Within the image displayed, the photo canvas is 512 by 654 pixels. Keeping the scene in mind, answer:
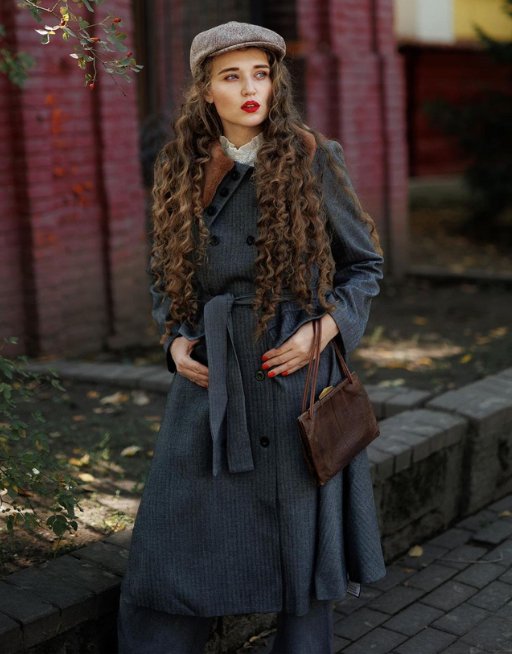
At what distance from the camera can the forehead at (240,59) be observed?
2838 millimetres

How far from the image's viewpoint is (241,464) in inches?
114

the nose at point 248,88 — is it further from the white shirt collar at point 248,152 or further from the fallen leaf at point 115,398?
the fallen leaf at point 115,398

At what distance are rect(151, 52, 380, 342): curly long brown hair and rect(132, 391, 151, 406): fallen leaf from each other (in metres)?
2.53

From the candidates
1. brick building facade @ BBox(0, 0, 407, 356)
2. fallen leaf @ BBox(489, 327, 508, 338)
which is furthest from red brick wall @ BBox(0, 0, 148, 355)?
fallen leaf @ BBox(489, 327, 508, 338)

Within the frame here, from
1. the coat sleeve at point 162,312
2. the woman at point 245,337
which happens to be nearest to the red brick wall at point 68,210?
the coat sleeve at point 162,312

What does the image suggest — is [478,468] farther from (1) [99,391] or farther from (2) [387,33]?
(2) [387,33]

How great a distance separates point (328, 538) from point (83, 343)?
4274mm

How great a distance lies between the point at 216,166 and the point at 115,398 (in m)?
2.84

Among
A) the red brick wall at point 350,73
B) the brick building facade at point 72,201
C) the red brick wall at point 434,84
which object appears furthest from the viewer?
the red brick wall at point 434,84

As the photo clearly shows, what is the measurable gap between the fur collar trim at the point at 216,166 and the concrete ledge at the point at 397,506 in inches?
48.4

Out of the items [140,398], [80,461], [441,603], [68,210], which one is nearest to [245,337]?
[441,603]

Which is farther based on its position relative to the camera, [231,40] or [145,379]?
[145,379]

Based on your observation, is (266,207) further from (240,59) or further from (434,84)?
(434,84)

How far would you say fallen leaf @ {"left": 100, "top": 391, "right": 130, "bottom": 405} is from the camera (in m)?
5.53
